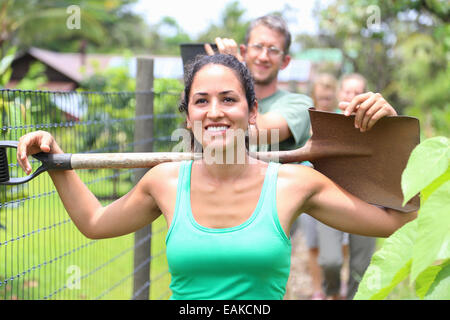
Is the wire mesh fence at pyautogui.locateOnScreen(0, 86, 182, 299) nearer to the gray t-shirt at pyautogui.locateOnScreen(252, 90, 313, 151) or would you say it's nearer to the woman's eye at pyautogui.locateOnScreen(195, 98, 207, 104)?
the woman's eye at pyautogui.locateOnScreen(195, 98, 207, 104)

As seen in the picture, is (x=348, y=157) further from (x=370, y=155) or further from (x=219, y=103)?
(x=219, y=103)

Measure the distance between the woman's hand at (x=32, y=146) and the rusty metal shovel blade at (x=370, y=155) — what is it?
37.7 inches

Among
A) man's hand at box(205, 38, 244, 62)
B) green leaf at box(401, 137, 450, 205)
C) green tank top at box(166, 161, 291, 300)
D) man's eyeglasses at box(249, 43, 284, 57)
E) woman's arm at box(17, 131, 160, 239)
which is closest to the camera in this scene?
green leaf at box(401, 137, 450, 205)

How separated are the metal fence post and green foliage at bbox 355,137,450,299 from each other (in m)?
2.73

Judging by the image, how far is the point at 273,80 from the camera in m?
3.07

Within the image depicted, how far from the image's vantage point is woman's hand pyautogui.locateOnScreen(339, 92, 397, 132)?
72.0 inches

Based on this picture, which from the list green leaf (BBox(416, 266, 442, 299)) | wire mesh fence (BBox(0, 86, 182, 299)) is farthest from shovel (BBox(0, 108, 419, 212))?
green leaf (BBox(416, 266, 442, 299))

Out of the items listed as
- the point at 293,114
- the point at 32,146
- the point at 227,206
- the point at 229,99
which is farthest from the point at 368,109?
the point at 32,146

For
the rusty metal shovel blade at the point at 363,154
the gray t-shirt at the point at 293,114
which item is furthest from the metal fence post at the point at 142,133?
the rusty metal shovel blade at the point at 363,154

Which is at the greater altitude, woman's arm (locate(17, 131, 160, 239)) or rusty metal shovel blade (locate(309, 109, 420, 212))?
rusty metal shovel blade (locate(309, 109, 420, 212))

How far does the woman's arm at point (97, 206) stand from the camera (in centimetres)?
205
